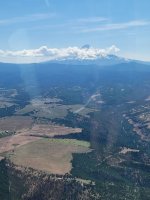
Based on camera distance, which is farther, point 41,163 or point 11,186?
point 41,163

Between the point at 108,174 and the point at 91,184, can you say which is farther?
the point at 108,174

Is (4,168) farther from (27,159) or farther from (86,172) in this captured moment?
(86,172)

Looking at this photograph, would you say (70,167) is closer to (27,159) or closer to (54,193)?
(27,159)

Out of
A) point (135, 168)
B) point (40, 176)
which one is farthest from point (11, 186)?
point (135, 168)

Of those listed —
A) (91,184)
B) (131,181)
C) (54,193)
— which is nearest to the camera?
(54,193)

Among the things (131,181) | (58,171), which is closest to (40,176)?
(58,171)

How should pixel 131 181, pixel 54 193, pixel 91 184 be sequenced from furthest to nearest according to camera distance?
pixel 131 181 < pixel 91 184 < pixel 54 193

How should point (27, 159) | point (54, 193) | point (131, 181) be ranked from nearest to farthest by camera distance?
point (54, 193) < point (131, 181) < point (27, 159)

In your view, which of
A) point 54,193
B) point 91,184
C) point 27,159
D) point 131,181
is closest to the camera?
point 54,193
